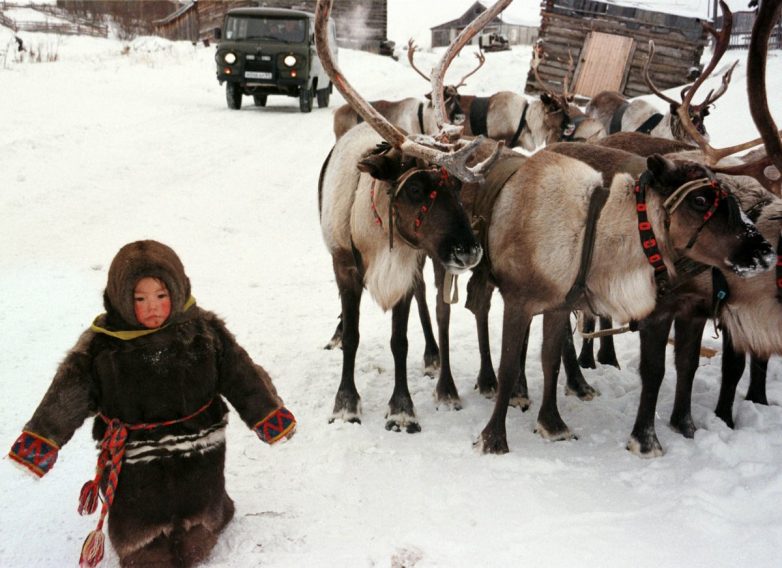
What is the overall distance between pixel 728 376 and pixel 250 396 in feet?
9.07

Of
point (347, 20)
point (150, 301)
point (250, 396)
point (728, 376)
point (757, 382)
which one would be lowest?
point (757, 382)

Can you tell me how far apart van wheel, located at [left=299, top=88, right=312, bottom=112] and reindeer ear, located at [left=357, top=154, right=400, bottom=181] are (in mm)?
11931

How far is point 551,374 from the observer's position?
3.66 m

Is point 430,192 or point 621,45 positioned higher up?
point 621,45

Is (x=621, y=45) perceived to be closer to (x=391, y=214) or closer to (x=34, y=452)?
(x=391, y=214)

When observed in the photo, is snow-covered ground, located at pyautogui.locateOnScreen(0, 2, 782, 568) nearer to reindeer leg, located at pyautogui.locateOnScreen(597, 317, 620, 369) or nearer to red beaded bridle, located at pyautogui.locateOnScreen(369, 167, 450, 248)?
reindeer leg, located at pyautogui.locateOnScreen(597, 317, 620, 369)

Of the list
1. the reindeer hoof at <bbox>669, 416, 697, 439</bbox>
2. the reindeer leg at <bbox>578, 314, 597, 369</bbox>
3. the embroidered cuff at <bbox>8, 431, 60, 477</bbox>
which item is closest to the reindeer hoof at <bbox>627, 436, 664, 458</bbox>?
the reindeer hoof at <bbox>669, 416, 697, 439</bbox>

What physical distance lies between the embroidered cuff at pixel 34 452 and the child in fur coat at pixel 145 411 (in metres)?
0.01

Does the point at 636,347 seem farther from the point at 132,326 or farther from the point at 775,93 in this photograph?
the point at 775,93

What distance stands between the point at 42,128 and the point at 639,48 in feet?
45.4

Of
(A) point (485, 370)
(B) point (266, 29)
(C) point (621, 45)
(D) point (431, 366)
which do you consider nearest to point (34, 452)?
(A) point (485, 370)

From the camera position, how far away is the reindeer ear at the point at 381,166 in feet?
10.7

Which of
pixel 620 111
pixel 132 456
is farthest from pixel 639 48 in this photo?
pixel 132 456

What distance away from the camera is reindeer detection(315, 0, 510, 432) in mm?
3199
